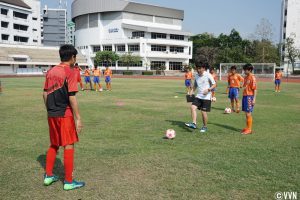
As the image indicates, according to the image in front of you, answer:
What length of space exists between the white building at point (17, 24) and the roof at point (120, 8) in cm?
1693

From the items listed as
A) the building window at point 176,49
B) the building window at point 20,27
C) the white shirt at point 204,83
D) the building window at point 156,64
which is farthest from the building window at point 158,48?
the white shirt at point 204,83

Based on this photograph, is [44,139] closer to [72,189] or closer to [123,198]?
[72,189]

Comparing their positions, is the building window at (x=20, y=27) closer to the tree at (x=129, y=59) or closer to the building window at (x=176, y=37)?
the tree at (x=129, y=59)

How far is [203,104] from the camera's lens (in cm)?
839

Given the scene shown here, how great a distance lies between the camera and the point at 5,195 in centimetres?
427

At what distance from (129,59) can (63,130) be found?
72.2 m

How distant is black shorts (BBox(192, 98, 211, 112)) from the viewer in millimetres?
8305

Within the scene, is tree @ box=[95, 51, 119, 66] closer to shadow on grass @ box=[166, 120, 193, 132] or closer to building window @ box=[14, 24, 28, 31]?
building window @ box=[14, 24, 28, 31]

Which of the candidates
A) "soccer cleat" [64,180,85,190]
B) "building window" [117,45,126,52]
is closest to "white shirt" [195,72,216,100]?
"soccer cleat" [64,180,85,190]

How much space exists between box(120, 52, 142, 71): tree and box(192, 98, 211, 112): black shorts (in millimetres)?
67915

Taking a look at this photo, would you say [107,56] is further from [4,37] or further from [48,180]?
[48,180]

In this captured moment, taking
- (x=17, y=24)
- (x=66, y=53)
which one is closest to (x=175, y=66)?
(x=17, y=24)

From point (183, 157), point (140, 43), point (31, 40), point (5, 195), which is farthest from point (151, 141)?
point (31, 40)

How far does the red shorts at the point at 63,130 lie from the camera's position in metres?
4.42
